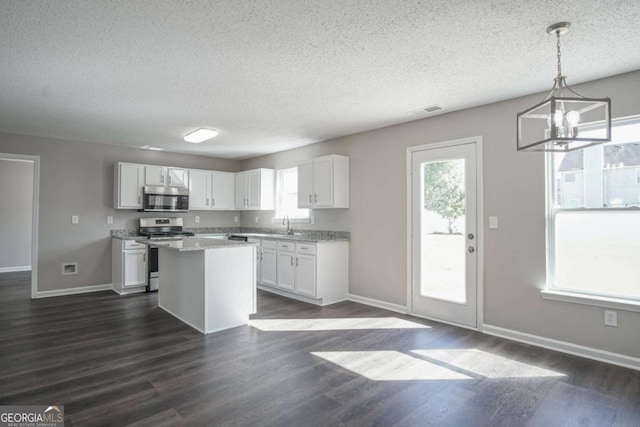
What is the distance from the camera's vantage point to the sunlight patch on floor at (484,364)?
2707mm

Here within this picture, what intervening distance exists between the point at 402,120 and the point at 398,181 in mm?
789

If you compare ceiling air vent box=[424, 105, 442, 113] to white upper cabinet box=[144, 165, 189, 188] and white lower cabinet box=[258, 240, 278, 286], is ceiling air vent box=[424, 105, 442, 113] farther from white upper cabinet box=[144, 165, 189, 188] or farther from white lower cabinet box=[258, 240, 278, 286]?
white upper cabinet box=[144, 165, 189, 188]

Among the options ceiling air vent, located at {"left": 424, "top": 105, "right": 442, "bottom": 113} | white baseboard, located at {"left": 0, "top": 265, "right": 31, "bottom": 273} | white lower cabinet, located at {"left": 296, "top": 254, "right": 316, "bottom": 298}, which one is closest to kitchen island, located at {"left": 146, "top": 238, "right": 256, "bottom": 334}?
white lower cabinet, located at {"left": 296, "top": 254, "right": 316, "bottom": 298}

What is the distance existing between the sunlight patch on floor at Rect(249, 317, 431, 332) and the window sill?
1.27 m

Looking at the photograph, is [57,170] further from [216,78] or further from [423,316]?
[423,316]

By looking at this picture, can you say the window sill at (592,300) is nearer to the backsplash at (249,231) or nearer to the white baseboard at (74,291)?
the backsplash at (249,231)

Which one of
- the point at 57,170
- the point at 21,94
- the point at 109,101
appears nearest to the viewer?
the point at 21,94

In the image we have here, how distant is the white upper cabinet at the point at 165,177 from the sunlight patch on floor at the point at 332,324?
11.3ft

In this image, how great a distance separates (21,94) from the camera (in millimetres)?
3430

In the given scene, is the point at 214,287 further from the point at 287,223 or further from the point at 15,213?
the point at 15,213

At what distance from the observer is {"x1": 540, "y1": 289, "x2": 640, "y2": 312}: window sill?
282 cm

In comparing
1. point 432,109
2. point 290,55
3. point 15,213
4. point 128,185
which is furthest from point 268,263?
point 15,213

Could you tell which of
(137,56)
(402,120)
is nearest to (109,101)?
(137,56)

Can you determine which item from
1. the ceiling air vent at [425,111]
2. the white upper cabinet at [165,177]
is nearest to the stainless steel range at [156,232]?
the white upper cabinet at [165,177]
